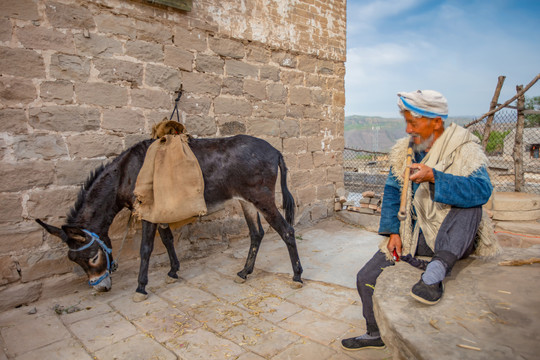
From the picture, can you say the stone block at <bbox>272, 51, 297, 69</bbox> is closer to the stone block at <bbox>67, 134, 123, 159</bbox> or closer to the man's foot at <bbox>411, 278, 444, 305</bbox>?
the stone block at <bbox>67, 134, 123, 159</bbox>

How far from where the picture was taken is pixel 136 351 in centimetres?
247

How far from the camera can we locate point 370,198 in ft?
20.7

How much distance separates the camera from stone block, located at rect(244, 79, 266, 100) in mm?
5067

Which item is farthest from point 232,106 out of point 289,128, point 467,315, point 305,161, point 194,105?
point 467,315

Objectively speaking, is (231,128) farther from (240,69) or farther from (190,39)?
(190,39)

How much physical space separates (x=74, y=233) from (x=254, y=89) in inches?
124

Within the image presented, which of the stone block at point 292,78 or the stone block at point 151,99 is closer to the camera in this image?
the stone block at point 151,99

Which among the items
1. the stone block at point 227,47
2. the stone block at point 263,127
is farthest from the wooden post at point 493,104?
the stone block at point 227,47

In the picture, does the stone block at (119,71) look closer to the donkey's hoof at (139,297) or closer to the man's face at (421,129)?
the donkey's hoof at (139,297)

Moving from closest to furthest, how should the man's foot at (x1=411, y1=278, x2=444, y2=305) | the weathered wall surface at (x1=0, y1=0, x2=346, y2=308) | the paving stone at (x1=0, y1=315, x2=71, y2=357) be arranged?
the man's foot at (x1=411, y1=278, x2=444, y2=305)
the paving stone at (x1=0, y1=315, x2=71, y2=357)
the weathered wall surface at (x1=0, y1=0, x2=346, y2=308)

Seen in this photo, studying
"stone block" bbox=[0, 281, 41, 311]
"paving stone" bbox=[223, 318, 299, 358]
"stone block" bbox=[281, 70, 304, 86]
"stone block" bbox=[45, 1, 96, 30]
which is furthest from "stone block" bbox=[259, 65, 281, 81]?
"stone block" bbox=[0, 281, 41, 311]

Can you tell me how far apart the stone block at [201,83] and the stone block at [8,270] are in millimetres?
2666

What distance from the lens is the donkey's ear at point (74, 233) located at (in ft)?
10.6

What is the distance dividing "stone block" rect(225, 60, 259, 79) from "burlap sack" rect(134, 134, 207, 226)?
181 centimetres
